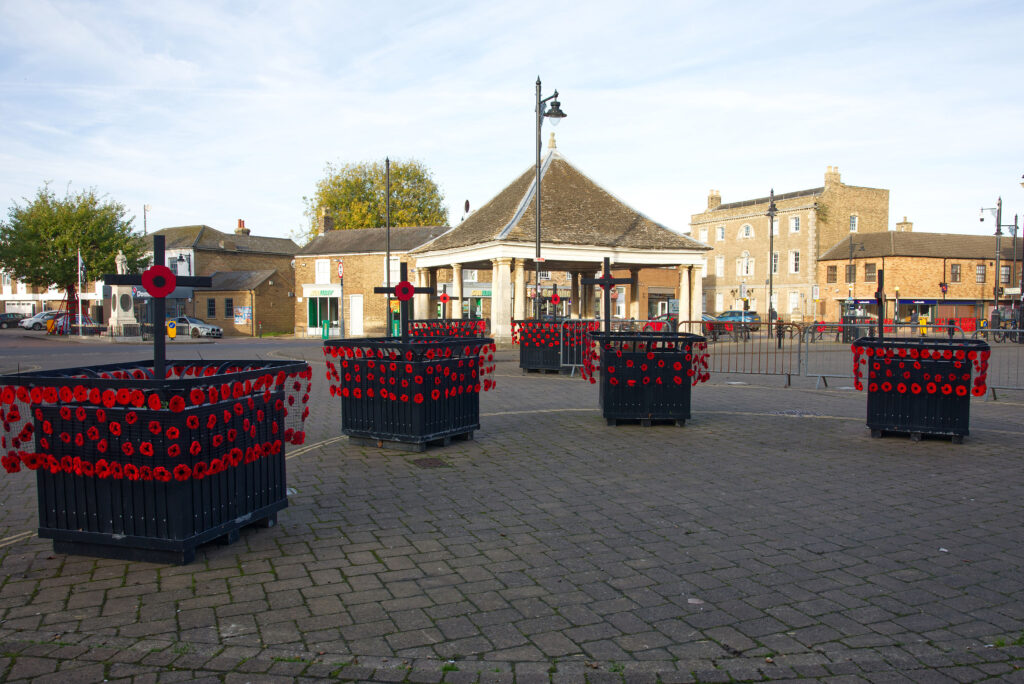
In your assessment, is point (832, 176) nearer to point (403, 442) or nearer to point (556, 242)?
point (556, 242)

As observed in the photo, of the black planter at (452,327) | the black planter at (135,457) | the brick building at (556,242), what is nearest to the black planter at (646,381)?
the black planter at (135,457)

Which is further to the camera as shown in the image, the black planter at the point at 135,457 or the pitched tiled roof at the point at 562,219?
A: the pitched tiled roof at the point at 562,219

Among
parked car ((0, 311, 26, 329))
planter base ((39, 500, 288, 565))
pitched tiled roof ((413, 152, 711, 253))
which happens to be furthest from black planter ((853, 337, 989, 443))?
parked car ((0, 311, 26, 329))

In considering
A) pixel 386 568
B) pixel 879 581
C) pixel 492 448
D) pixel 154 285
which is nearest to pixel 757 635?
pixel 879 581

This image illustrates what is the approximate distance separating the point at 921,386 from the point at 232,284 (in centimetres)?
5388

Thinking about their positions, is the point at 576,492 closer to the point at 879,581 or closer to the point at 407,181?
the point at 879,581

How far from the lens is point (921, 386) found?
8.94m

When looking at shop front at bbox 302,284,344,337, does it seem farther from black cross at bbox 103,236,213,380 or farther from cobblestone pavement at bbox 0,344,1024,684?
black cross at bbox 103,236,213,380

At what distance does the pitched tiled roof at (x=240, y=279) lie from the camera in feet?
175

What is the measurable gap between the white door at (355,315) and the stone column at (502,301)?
A: 2236cm

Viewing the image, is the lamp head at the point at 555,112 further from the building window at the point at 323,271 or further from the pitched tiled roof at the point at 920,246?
the pitched tiled roof at the point at 920,246

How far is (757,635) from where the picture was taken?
3.81 m

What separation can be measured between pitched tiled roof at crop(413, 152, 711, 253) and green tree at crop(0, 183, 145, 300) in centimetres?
2802

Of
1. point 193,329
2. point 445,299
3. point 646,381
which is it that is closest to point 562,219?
point 445,299
